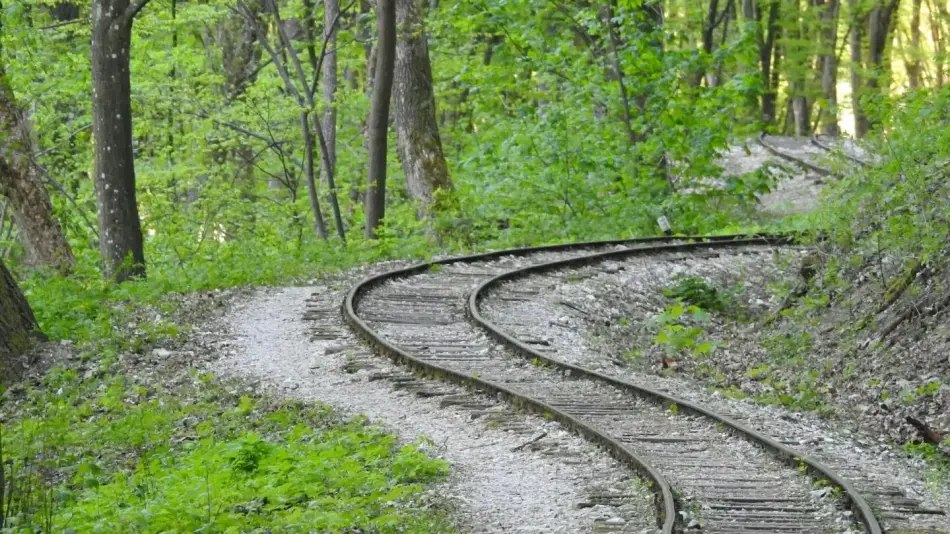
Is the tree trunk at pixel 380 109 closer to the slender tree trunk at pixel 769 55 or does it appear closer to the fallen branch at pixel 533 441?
the fallen branch at pixel 533 441

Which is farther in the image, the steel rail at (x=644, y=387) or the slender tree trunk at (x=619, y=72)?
the slender tree trunk at (x=619, y=72)

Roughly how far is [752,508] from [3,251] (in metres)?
15.8

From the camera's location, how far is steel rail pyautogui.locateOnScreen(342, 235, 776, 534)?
6.87 metres

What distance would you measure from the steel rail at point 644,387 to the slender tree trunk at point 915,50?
2872cm

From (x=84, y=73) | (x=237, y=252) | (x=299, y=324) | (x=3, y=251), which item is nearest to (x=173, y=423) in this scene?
(x=299, y=324)

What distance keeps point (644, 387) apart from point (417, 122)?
14.0m

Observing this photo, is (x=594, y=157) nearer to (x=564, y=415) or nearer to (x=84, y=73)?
(x=84, y=73)

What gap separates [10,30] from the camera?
14.9 metres

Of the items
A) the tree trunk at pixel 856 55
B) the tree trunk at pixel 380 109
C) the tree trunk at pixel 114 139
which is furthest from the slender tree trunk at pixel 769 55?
the tree trunk at pixel 114 139

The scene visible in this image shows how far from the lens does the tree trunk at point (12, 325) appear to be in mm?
10969

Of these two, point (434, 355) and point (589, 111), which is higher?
point (589, 111)

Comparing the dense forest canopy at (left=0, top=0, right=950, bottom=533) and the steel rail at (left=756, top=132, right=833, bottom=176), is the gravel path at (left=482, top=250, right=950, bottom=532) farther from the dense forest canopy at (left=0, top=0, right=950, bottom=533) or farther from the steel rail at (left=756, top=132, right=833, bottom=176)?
the steel rail at (left=756, top=132, right=833, bottom=176)

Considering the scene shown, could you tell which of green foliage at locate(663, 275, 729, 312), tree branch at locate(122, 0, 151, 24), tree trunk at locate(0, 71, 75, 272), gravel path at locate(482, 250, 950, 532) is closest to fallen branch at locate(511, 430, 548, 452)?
gravel path at locate(482, 250, 950, 532)

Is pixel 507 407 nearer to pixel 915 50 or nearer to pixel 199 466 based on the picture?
pixel 199 466
